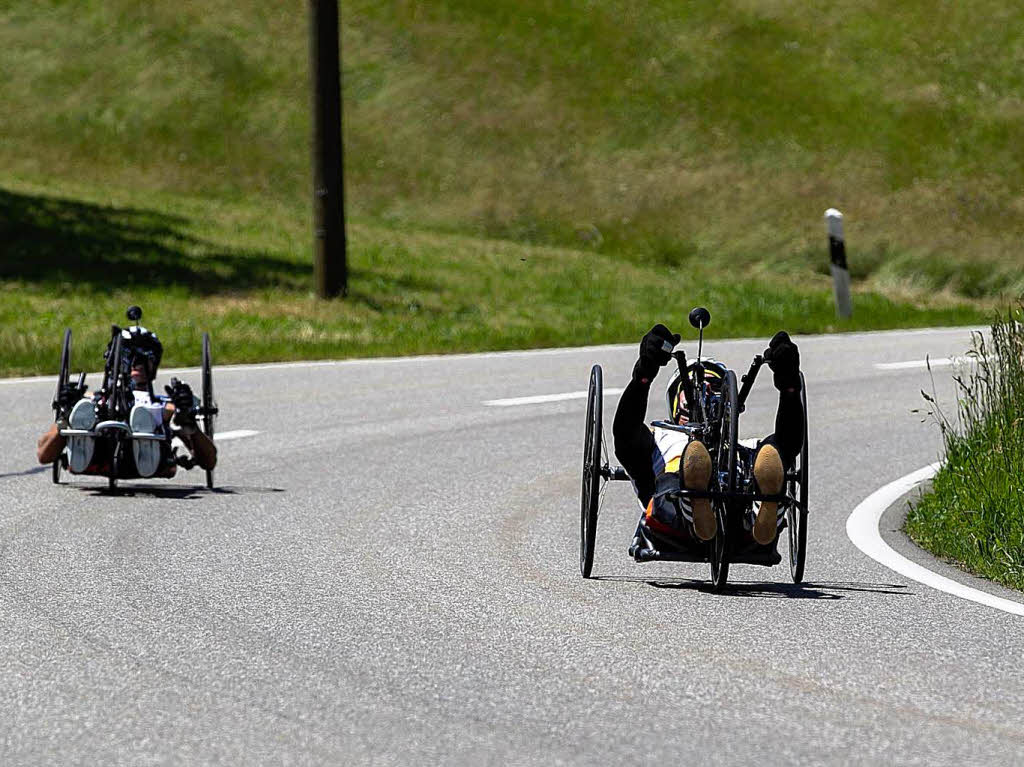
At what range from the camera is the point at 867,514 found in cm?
1067

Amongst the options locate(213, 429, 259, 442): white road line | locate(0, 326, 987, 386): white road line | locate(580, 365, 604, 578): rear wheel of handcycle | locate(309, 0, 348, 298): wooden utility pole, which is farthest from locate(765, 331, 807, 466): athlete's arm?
locate(309, 0, 348, 298): wooden utility pole

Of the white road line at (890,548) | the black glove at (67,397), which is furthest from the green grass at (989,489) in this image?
the black glove at (67,397)

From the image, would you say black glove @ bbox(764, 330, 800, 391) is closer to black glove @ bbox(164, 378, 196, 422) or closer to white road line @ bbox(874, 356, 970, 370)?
black glove @ bbox(164, 378, 196, 422)

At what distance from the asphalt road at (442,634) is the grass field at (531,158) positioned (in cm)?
1336

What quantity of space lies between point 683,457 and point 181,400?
4291 millimetres

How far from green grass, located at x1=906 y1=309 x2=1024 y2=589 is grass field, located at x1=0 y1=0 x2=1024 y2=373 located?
13667 mm

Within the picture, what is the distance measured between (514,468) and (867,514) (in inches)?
102

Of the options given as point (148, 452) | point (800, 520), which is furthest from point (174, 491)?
point (800, 520)

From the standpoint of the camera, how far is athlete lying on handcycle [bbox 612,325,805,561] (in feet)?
25.4

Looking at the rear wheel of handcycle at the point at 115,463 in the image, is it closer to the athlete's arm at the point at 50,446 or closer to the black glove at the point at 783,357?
the athlete's arm at the point at 50,446

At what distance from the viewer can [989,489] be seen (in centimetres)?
923

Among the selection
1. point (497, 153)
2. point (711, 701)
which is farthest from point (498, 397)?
point (497, 153)

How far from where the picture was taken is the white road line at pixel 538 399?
15.9 meters

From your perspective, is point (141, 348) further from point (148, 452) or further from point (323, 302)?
point (323, 302)
